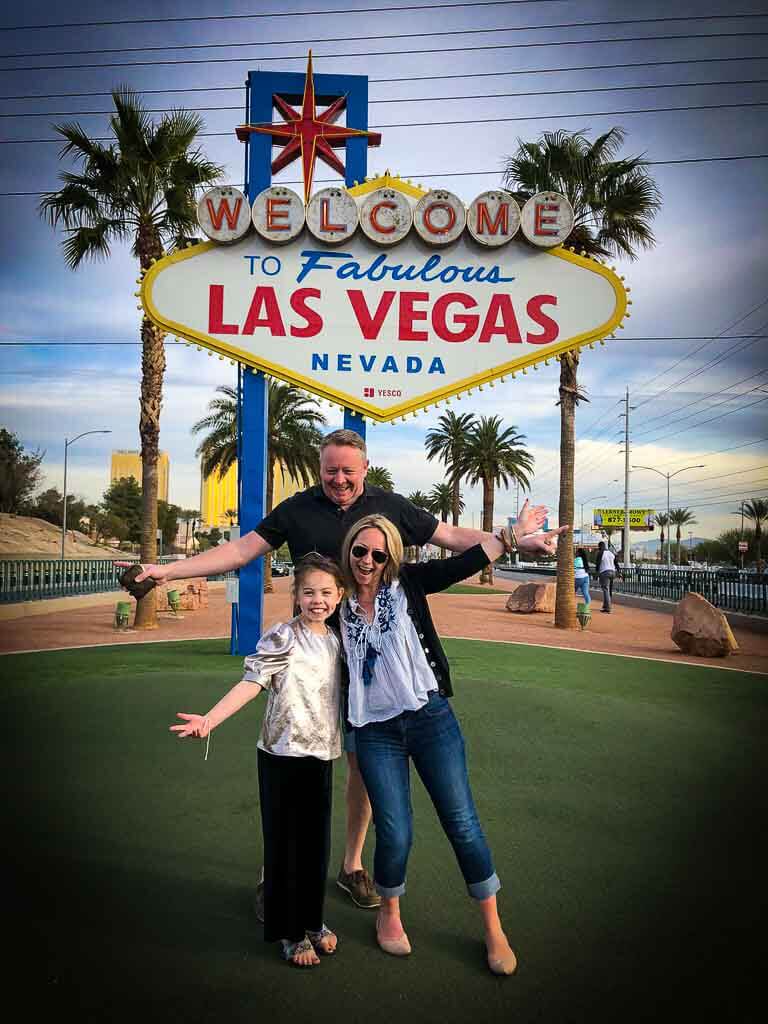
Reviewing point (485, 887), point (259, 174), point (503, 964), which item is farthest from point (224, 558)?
point (259, 174)

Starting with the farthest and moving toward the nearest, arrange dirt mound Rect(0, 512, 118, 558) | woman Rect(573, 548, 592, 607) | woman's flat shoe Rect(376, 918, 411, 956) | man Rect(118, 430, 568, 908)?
1. dirt mound Rect(0, 512, 118, 558)
2. woman Rect(573, 548, 592, 607)
3. man Rect(118, 430, 568, 908)
4. woman's flat shoe Rect(376, 918, 411, 956)

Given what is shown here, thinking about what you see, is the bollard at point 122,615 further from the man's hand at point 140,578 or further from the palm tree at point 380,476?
the palm tree at point 380,476

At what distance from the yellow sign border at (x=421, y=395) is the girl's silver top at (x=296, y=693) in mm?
4022

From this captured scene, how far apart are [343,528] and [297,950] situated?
1.52 m

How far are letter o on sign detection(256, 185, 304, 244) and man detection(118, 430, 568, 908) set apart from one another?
3.87m

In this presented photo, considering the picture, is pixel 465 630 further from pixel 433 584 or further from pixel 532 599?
pixel 433 584

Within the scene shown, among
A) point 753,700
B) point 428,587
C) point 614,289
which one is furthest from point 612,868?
point 753,700

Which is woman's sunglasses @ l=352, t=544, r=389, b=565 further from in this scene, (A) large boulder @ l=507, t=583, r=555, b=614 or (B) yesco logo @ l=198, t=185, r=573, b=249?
(A) large boulder @ l=507, t=583, r=555, b=614

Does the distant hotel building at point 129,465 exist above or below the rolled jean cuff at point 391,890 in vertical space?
above

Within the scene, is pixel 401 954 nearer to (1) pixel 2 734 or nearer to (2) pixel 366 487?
(2) pixel 366 487

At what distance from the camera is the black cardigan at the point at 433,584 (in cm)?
270

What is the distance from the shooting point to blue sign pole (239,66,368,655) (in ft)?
28.6

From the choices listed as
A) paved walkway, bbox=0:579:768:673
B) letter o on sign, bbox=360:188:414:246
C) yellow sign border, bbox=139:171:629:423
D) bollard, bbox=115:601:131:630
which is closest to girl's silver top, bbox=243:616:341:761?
yellow sign border, bbox=139:171:629:423

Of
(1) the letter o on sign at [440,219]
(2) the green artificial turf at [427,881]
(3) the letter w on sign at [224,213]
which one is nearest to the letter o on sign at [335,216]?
(1) the letter o on sign at [440,219]
